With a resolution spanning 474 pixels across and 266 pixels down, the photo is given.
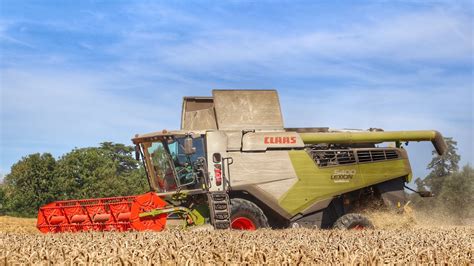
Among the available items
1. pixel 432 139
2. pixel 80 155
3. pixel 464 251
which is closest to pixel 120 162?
pixel 80 155

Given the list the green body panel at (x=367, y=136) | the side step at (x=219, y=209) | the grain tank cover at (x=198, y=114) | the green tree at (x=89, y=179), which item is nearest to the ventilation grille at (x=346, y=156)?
the green body panel at (x=367, y=136)

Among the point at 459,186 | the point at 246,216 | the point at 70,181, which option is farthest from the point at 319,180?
the point at 70,181

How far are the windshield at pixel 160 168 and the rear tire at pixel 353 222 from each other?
3.59 meters

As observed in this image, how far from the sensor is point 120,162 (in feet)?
221

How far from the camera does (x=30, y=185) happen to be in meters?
42.8

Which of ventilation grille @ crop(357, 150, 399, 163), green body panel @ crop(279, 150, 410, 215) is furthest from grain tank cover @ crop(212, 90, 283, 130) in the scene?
ventilation grille @ crop(357, 150, 399, 163)

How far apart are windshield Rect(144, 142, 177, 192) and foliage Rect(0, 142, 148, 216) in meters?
29.1

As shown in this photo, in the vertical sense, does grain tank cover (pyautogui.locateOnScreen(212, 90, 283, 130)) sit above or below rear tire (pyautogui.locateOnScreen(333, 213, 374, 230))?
above

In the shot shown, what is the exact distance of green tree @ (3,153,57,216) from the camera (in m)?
42.2

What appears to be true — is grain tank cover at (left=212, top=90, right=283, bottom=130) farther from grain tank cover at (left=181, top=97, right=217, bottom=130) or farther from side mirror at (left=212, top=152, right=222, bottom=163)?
side mirror at (left=212, top=152, right=222, bottom=163)

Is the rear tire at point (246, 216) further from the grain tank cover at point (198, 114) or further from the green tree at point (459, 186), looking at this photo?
the green tree at point (459, 186)

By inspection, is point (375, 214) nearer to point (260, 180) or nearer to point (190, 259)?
point (260, 180)

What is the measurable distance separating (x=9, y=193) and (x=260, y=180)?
33730 millimetres

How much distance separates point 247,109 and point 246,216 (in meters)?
2.58
